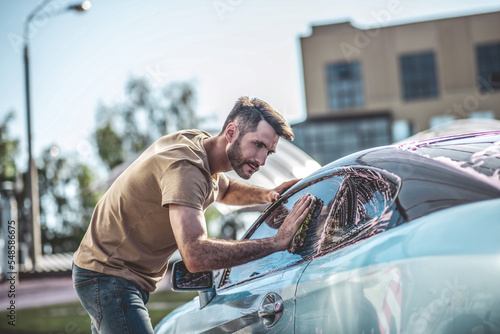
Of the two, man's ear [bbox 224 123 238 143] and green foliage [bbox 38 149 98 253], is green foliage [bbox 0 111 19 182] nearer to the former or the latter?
green foliage [bbox 38 149 98 253]

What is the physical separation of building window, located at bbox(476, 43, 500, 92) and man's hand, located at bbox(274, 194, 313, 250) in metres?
39.6

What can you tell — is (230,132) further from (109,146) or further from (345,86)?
(345,86)

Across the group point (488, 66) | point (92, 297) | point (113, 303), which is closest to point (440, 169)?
point (113, 303)

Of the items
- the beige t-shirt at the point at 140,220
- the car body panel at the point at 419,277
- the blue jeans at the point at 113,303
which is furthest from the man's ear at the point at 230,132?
the car body panel at the point at 419,277

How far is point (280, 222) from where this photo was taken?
9.78ft

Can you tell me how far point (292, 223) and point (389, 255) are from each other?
78 cm

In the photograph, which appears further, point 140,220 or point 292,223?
point 140,220

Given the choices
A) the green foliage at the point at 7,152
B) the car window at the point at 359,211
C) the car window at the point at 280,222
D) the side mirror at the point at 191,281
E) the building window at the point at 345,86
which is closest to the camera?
the car window at the point at 359,211

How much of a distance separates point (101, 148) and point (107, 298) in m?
32.2

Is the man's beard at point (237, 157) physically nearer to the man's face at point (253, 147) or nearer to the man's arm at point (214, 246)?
the man's face at point (253, 147)

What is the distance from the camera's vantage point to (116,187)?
10.1ft

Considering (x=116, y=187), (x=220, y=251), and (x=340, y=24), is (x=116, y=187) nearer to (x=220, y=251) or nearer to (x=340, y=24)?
(x=220, y=251)

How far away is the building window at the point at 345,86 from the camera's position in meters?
41.2

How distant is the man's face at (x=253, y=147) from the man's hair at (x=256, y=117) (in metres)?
0.02
